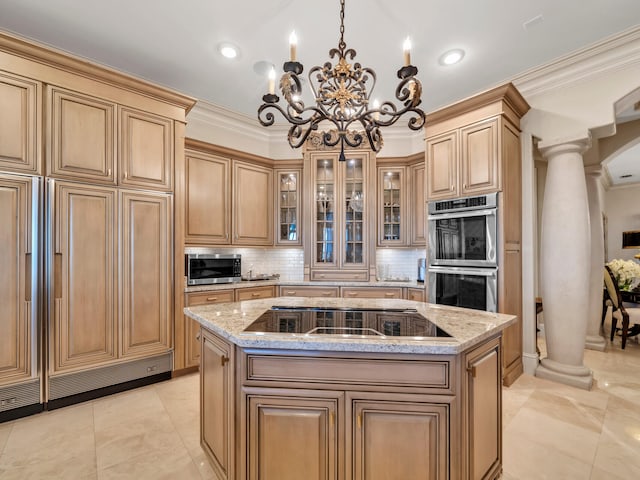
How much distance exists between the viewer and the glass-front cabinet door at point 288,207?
14.9 ft

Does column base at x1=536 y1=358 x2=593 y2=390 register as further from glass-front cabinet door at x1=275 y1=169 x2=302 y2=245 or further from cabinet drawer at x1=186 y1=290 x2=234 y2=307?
cabinet drawer at x1=186 y1=290 x2=234 y2=307

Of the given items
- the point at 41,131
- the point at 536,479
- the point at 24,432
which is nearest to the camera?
the point at 536,479

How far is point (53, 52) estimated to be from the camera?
2457 millimetres

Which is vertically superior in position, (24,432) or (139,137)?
(139,137)

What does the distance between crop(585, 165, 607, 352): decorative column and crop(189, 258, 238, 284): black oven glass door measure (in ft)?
15.3

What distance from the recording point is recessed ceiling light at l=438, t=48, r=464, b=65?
2.92 meters

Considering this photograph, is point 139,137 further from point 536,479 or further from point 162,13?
point 536,479

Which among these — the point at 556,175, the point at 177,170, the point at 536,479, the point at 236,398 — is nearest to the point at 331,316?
the point at 236,398

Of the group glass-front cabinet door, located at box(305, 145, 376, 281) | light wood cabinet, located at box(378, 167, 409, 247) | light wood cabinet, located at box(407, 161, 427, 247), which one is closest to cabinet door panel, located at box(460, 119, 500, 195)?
light wood cabinet, located at box(407, 161, 427, 247)

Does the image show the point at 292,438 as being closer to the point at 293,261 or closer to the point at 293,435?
the point at 293,435

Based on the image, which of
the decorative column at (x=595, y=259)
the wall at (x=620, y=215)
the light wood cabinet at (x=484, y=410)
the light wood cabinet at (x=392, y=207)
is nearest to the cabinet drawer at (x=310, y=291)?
the light wood cabinet at (x=392, y=207)

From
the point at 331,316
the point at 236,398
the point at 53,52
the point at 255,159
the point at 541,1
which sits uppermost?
the point at 541,1

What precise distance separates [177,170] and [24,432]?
2.35m

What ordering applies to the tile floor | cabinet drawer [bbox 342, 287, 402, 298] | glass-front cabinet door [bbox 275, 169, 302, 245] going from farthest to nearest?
glass-front cabinet door [bbox 275, 169, 302, 245]
cabinet drawer [bbox 342, 287, 402, 298]
the tile floor
